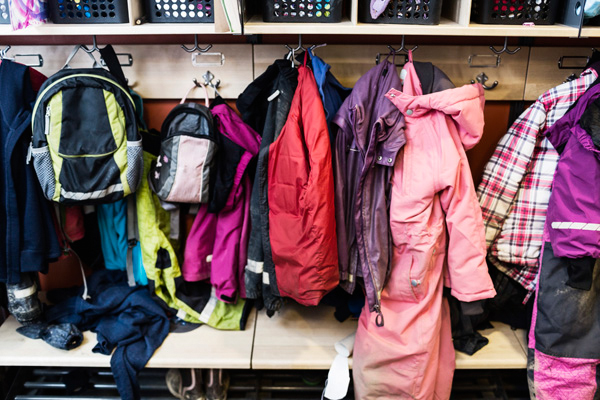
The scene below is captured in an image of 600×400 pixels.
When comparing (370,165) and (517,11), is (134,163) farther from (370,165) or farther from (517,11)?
(517,11)

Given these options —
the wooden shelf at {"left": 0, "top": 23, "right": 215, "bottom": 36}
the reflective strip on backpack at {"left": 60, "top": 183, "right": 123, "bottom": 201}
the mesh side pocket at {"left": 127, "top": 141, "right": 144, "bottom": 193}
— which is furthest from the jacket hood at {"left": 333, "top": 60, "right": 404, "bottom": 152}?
the reflective strip on backpack at {"left": 60, "top": 183, "right": 123, "bottom": 201}

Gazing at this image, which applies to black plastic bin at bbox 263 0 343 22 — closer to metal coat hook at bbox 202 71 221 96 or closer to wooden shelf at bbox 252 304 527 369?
metal coat hook at bbox 202 71 221 96

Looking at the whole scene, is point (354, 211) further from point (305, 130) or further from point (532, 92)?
point (532, 92)

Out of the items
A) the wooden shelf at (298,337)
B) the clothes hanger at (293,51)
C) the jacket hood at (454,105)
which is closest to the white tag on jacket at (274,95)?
the clothes hanger at (293,51)

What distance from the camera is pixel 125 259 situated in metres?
2.14

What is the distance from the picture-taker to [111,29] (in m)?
1.71

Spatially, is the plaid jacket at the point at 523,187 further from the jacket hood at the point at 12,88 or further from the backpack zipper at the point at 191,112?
the jacket hood at the point at 12,88

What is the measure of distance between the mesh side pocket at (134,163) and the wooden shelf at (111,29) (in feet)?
1.16

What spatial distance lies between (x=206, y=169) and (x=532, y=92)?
124 centimetres

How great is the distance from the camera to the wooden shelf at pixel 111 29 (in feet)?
5.60

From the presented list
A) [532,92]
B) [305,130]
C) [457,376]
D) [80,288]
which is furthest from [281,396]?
[532,92]

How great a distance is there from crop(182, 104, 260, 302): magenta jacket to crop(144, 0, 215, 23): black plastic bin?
0.32 metres

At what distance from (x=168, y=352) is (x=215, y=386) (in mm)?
279

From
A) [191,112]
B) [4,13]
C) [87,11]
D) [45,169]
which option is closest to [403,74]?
[191,112]
